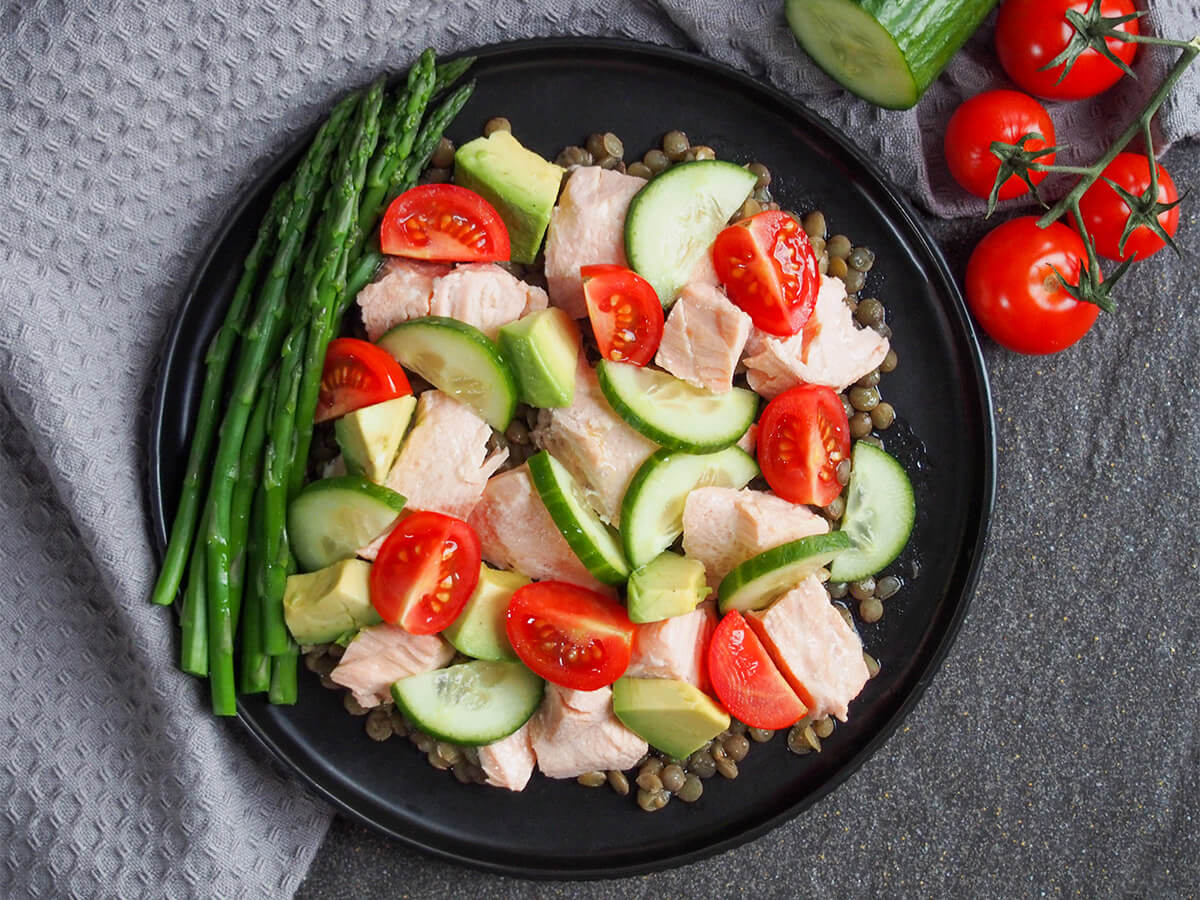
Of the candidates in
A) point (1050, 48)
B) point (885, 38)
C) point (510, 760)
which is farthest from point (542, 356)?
point (1050, 48)

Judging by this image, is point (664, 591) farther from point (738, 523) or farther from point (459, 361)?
point (459, 361)

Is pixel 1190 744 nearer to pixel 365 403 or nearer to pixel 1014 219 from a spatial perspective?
pixel 1014 219

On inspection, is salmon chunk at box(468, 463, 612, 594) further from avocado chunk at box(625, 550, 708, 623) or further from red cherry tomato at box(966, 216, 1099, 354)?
red cherry tomato at box(966, 216, 1099, 354)

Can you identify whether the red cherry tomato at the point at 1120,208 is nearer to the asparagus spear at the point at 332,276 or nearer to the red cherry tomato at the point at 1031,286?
the red cherry tomato at the point at 1031,286

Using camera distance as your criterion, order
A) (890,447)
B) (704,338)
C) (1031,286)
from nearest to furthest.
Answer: (704,338) < (1031,286) < (890,447)

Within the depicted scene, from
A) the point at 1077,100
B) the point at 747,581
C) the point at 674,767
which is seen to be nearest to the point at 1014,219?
the point at 1077,100
